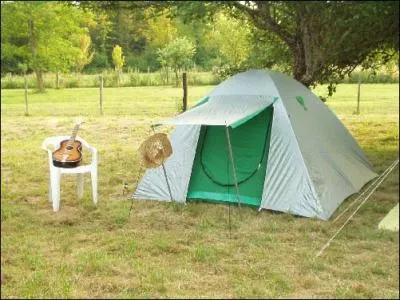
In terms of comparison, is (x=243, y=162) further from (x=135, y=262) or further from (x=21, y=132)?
(x=21, y=132)

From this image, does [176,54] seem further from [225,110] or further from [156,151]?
[156,151]

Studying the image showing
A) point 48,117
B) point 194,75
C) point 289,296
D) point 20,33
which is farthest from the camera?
point 194,75

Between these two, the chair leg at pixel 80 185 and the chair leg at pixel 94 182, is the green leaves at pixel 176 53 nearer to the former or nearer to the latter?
the chair leg at pixel 80 185

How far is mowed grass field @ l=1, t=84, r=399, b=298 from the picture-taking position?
397 cm

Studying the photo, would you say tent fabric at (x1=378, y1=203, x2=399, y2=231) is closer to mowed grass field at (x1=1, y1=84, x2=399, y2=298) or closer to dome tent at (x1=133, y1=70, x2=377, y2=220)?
mowed grass field at (x1=1, y1=84, x2=399, y2=298)

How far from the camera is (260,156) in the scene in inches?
243

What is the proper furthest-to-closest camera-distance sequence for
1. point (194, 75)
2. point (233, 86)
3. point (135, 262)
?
point (194, 75), point (233, 86), point (135, 262)

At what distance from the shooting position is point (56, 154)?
20.2ft

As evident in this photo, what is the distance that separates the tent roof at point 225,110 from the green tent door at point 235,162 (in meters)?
0.21

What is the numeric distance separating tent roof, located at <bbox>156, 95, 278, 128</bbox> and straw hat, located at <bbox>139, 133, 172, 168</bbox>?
1.08 ft

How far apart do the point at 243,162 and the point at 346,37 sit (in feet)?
6.82

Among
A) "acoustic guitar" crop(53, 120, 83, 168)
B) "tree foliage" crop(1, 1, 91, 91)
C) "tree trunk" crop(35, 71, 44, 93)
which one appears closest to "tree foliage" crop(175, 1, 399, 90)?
"tree foliage" crop(1, 1, 91, 91)

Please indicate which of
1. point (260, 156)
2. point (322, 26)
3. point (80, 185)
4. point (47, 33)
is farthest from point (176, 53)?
point (260, 156)

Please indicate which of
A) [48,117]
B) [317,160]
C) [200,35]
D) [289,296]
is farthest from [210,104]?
[200,35]
